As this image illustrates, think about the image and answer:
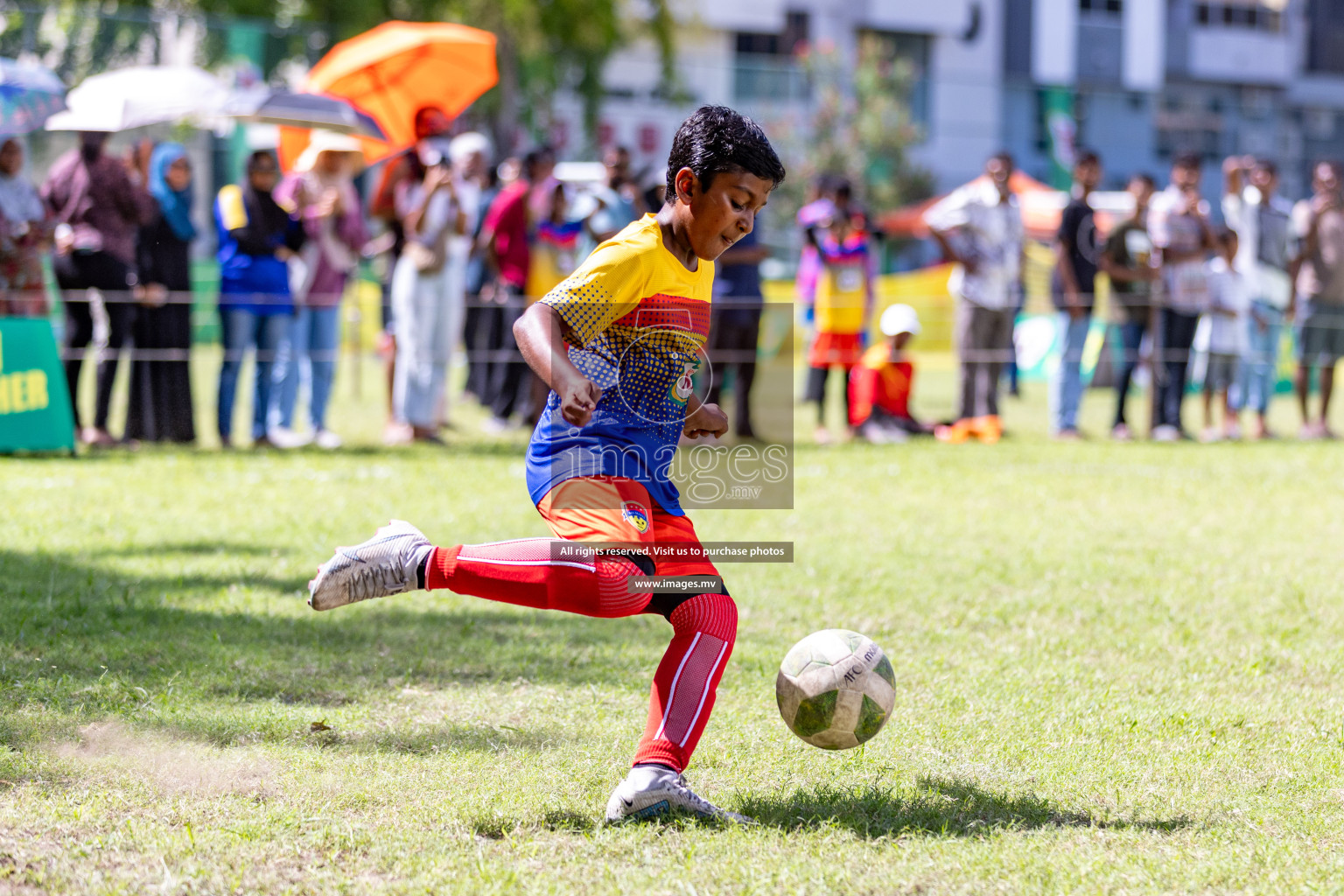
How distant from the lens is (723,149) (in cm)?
370

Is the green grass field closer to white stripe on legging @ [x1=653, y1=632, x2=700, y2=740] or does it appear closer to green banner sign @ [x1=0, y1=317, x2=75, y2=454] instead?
white stripe on legging @ [x1=653, y1=632, x2=700, y2=740]

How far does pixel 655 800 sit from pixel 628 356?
43.1 inches

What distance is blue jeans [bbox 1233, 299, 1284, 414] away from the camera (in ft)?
43.9

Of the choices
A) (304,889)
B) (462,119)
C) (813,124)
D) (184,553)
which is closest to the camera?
(304,889)

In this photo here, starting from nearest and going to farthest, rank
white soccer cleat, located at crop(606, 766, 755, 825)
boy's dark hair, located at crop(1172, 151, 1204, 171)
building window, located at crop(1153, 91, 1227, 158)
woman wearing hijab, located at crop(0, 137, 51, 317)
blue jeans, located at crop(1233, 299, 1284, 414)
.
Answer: white soccer cleat, located at crop(606, 766, 755, 825) → woman wearing hijab, located at crop(0, 137, 51, 317) → boy's dark hair, located at crop(1172, 151, 1204, 171) → blue jeans, located at crop(1233, 299, 1284, 414) → building window, located at crop(1153, 91, 1227, 158)

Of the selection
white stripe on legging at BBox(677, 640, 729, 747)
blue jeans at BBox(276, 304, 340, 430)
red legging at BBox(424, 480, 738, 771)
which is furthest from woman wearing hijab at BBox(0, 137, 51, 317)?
white stripe on legging at BBox(677, 640, 729, 747)

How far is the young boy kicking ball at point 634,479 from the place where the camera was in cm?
368

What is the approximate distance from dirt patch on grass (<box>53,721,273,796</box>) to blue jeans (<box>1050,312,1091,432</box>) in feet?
32.4

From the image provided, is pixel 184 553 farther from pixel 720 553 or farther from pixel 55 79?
pixel 55 79

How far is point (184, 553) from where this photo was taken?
7031 mm

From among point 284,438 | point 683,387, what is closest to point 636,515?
point 683,387

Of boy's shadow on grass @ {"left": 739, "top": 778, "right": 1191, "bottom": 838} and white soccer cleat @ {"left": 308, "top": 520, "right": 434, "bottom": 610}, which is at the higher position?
white soccer cleat @ {"left": 308, "top": 520, "right": 434, "bottom": 610}

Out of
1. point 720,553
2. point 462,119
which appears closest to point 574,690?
point 720,553

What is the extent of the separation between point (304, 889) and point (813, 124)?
3265 cm
